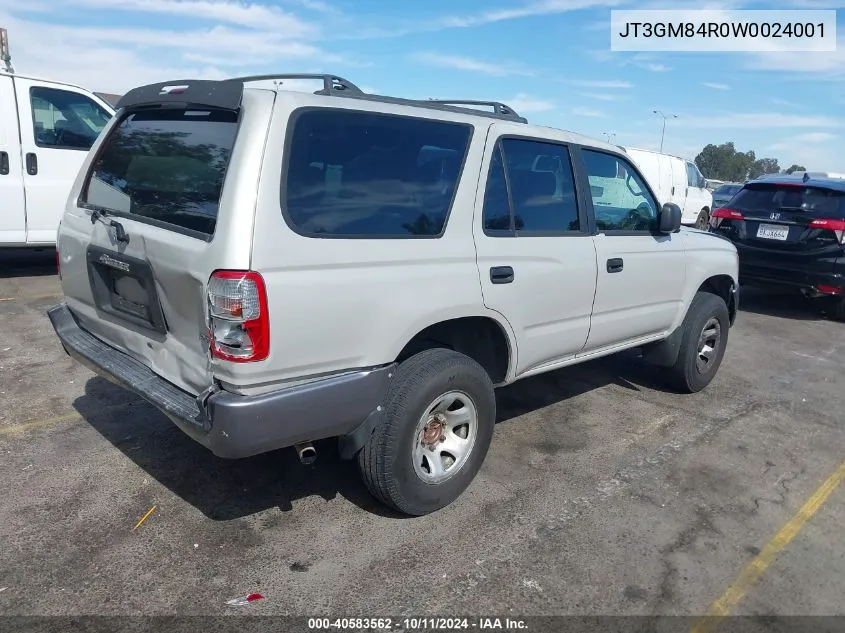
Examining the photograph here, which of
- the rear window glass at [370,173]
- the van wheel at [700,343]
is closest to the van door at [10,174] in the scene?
the rear window glass at [370,173]

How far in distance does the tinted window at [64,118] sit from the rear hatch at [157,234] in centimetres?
479

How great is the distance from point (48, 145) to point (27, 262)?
2.28m

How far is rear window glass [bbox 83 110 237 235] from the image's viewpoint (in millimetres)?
2873

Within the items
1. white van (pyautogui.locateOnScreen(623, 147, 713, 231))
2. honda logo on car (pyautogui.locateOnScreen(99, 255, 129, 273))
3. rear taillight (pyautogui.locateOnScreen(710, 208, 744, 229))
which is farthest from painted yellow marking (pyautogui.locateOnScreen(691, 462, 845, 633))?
white van (pyautogui.locateOnScreen(623, 147, 713, 231))

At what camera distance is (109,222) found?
330cm

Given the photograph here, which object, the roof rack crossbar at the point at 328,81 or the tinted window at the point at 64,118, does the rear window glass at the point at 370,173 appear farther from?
the tinted window at the point at 64,118

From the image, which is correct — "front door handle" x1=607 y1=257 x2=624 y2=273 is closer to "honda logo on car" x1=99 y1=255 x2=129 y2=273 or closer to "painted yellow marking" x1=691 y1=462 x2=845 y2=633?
"painted yellow marking" x1=691 y1=462 x2=845 y2=633

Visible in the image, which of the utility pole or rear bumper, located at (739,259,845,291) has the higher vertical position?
the utility pole

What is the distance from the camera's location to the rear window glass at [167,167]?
2873 mm

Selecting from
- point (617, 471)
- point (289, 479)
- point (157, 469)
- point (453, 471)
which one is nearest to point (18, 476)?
point (157, 469)

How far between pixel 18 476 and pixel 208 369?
1.64 metres

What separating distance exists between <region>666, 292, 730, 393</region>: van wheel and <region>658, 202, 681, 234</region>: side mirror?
0.87m

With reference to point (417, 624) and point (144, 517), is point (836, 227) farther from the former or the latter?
point (144, 517)

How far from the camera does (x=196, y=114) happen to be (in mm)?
3092
